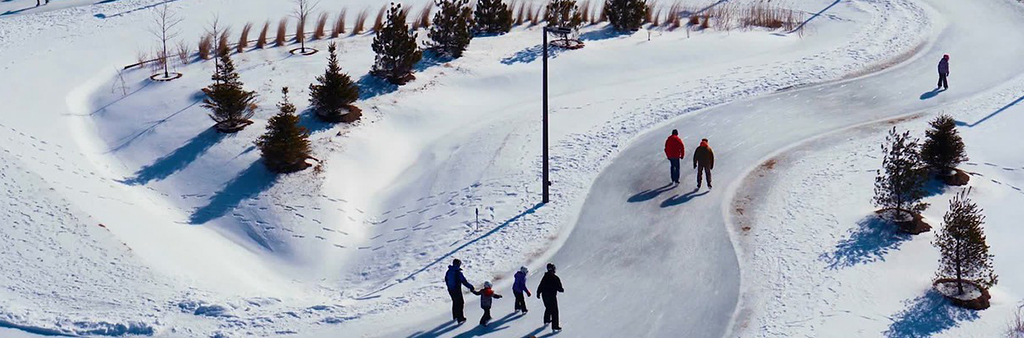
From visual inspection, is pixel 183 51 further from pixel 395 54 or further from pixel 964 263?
A: pixel 964 263

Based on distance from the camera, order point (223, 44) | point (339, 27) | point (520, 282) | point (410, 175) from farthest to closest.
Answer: point (339, 27) < point (223, 44) < point (410, 175) < point (520, 282)

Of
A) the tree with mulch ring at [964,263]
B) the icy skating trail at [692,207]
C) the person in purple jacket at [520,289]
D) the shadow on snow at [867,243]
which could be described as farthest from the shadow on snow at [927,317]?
the person in purple jacket at [520,289]

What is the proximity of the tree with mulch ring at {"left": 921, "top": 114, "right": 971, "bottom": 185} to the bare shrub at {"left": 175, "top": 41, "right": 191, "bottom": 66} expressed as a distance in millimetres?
19190

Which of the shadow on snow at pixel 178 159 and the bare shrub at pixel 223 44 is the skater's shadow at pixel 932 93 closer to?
the shadow on snow at pixel 178 159

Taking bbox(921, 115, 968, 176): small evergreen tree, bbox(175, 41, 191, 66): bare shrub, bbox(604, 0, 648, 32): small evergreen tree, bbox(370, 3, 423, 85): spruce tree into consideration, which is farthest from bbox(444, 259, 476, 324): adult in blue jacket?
bbox(604, 0, 648, 32): small evergreen tree

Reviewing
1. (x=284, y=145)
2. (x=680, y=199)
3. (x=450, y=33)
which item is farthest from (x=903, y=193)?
(x=450, y=33)

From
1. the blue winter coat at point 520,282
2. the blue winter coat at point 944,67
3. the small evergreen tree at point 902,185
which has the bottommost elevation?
the blue winter coat at point 520,282

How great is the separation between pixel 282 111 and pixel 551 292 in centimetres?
929

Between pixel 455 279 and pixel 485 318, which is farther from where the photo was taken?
pixel 485 318

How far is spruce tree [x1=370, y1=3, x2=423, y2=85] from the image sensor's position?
26.9 metres

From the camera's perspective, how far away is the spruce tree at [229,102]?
23109 mm

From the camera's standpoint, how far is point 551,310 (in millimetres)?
15734

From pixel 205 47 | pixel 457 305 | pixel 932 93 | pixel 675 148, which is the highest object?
pixel 205 47

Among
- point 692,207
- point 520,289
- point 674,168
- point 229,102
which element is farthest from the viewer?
point 229,102
